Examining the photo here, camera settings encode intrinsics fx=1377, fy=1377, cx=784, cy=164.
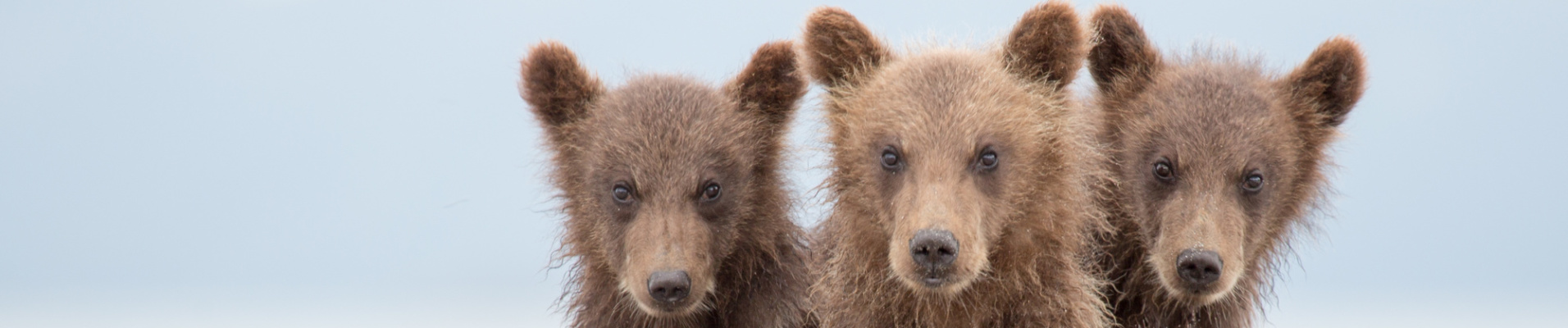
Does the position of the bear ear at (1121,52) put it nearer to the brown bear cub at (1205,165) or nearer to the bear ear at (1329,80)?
the brown bear cub at (1205,165)

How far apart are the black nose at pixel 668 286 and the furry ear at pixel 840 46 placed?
1.30m

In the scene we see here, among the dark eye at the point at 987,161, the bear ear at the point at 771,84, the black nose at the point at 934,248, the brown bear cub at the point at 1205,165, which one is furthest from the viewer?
the bear ear at the point at 771,84

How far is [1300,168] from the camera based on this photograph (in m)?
7.90

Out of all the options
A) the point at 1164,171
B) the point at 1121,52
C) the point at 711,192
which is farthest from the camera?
the point at 1121,52

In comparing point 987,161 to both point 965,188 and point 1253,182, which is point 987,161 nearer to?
point 965,188

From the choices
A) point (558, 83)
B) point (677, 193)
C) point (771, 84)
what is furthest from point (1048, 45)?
point (558, 83)

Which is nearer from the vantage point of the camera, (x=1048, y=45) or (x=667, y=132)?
(x=1048, y=45)

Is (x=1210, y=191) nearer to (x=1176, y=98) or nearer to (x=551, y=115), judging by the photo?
(x=1176, y=98)

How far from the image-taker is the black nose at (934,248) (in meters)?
6.00

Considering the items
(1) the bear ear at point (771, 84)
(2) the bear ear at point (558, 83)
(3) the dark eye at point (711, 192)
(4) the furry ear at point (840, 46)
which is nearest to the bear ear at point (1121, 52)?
(4) the furry ear at point (840, 46)

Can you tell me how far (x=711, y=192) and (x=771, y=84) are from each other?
806 millimetres

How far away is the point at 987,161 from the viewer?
21.1ft

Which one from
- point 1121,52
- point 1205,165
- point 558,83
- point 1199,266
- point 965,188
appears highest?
point 558,83

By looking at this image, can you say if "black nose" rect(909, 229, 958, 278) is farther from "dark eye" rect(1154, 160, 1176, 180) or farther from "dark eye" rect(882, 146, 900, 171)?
"dark eye" rect(1154, 160, 1176, 180)
